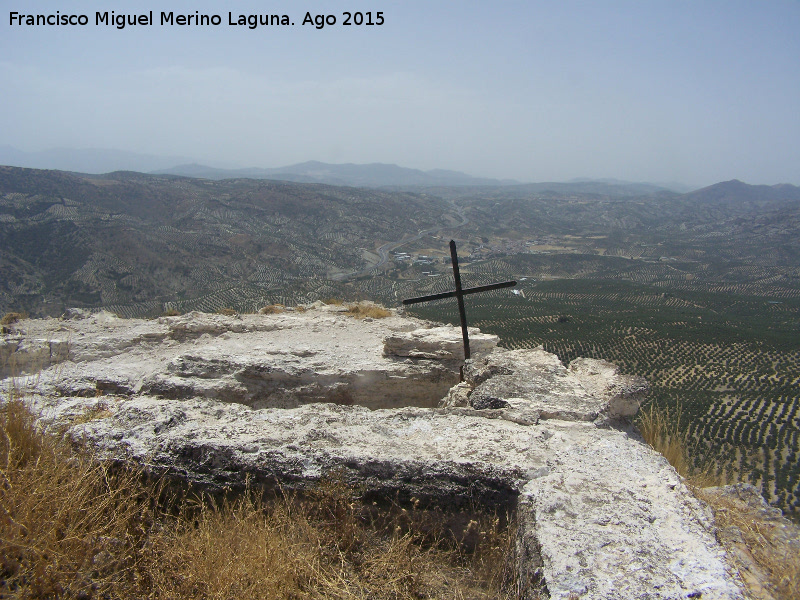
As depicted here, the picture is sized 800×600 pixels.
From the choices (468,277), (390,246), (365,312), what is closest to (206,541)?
(365,312)

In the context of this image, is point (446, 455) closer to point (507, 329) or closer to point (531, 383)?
point (531, 383)

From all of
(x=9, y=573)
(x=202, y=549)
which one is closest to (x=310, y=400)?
(x=202, y=549)

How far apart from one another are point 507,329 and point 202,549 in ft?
110

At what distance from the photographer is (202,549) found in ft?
8.61

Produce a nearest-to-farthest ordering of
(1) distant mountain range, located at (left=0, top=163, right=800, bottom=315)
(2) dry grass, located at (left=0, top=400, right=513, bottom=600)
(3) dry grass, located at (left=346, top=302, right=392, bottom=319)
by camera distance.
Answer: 1. (2) dry grass, located at (left=0, top=400, right=513, bottom=600)
2. (3) dry grass, located at (left=346, top=302, right=392, bottom=319)
3. (1) distant mountain range, located at (left=0, top=163, right=800, bottom=315)

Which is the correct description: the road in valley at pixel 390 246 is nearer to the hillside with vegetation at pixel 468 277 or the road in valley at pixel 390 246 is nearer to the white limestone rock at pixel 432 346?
the hillside with vegetation at pixel 468 277

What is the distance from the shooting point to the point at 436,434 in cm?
365

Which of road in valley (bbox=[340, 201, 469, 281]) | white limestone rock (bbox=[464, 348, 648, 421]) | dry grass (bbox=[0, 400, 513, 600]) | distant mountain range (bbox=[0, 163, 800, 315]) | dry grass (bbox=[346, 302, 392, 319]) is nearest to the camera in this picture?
dry grass (bbox=[0, 400, 513, 600])

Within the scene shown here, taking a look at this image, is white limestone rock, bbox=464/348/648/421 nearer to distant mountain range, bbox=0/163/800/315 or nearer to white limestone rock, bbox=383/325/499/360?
white limestone rock, bbox=383/325/499/360

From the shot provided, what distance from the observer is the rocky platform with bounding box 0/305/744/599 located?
2.43 meters

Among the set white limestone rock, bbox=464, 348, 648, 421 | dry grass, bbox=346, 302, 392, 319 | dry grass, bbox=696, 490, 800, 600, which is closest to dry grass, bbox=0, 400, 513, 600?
dry grass, bbox=696, 490, 800, 600

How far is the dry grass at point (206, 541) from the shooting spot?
7.67 feet

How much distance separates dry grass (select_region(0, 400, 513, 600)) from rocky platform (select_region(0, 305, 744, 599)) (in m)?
0.20

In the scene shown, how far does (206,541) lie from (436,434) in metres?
1.80
